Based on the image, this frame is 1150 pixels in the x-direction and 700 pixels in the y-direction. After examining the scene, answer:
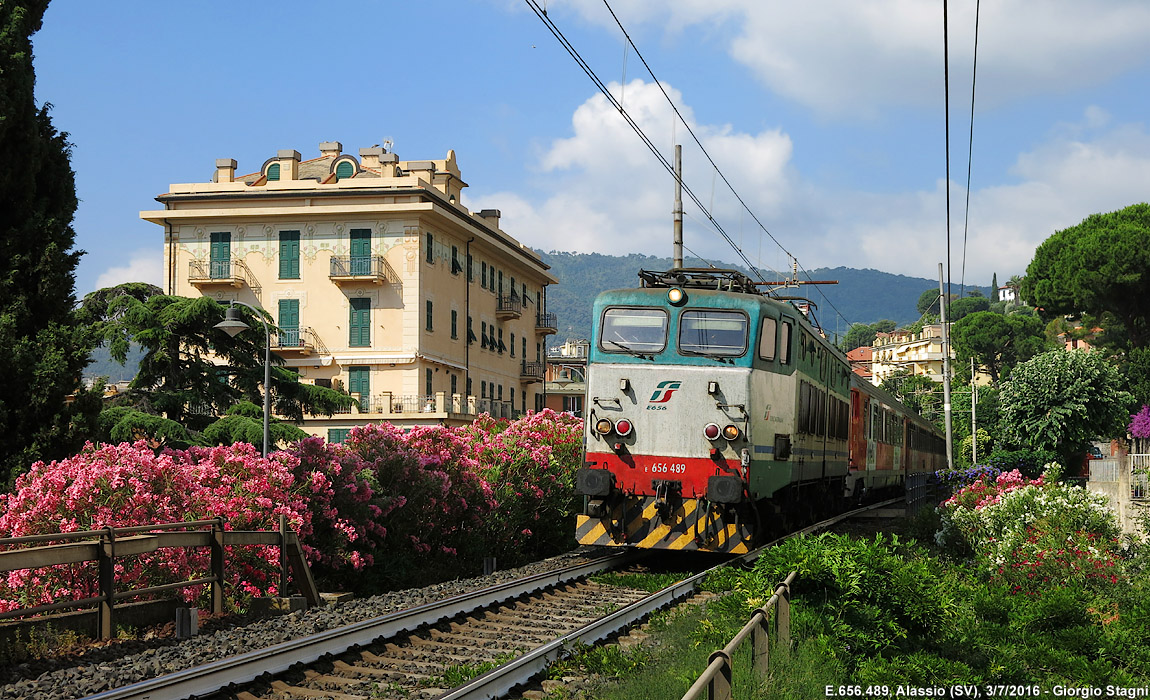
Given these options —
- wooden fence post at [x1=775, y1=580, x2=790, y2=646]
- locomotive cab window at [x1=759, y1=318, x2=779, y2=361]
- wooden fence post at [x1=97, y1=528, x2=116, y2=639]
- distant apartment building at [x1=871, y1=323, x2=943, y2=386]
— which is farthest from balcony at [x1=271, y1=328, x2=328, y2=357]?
distant apartment building at [x1=871, y1=323, x2=943, y2=386]

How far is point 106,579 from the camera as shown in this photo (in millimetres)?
9555

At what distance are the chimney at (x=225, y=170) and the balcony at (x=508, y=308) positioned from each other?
47.7ft

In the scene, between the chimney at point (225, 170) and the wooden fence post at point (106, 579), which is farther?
the chimney at point (225, 170)

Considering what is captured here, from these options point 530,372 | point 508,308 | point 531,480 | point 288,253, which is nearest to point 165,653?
point 531,480

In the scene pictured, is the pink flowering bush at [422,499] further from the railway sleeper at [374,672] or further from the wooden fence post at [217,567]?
the railway sleeper at [374,672]

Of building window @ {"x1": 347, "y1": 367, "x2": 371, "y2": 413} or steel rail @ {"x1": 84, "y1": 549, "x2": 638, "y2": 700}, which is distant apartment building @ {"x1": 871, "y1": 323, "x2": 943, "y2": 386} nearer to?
building window @ {"x1": 347, "y1": 367, "x2": 371, "y2": 413}

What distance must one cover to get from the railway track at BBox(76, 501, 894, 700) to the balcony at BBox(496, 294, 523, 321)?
45822 millimetres

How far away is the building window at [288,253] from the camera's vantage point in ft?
164

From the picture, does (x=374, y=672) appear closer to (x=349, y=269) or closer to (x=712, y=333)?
(x=712, y=333)

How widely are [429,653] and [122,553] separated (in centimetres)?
280

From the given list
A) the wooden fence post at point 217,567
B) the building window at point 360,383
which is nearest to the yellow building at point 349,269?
the building window at point 360,383

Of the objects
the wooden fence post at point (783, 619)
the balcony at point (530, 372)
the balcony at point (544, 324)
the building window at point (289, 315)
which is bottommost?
the wooden fence post at point (783, 619)

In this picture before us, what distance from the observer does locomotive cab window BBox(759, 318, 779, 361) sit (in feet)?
49.4

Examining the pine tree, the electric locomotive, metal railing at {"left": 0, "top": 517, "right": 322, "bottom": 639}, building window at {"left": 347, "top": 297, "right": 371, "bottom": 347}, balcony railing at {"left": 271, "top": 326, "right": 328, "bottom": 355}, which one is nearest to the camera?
metal railing at {"left": 0, "top": 517, "right": 322, "bottom": 639}
